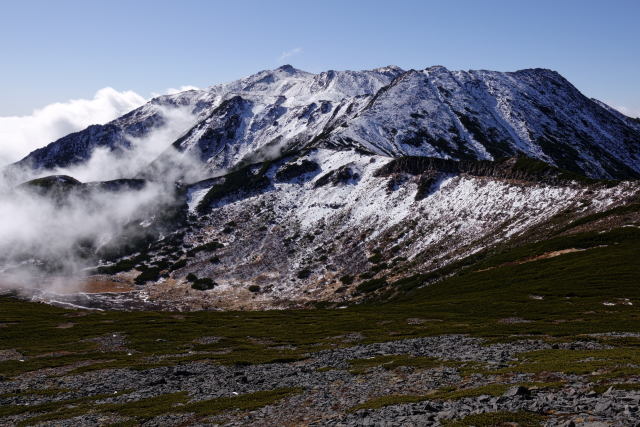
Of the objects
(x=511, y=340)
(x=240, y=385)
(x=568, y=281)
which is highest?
(x=240, y=385)

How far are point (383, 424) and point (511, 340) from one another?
1301 inches

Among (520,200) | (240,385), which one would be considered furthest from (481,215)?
(240,385)

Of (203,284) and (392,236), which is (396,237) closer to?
(392,236)

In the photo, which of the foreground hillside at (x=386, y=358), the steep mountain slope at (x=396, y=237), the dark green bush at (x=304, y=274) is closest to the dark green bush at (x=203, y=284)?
the steep mountain slope at (x=396, y=237)

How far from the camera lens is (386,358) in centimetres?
4769

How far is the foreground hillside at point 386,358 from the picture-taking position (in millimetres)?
26859

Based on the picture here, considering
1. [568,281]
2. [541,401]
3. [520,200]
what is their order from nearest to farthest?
[541,401] → [568,281] → [520,200]

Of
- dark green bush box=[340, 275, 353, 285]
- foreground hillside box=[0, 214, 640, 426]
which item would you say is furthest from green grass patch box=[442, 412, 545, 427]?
dark green bush box=[340, 275, 353, 285]

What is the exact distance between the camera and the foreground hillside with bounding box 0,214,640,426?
26.9 metres

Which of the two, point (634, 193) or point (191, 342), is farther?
point (634, 193)

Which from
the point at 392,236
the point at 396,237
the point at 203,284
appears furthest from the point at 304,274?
the point at 203,284

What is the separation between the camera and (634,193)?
125 m

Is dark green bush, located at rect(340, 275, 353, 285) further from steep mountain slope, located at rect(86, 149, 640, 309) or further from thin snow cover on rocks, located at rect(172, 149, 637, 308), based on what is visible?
thin snow cover on rocks, located at rect(172, 149, 637, 308)

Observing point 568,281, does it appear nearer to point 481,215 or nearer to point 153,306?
point 481,215
